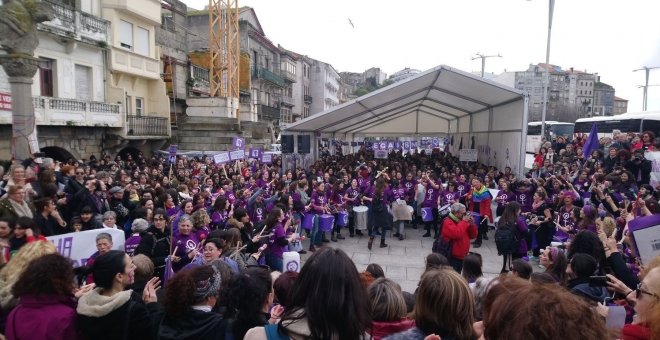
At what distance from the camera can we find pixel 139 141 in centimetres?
2252

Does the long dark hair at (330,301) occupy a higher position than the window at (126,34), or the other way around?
the window at (126,34)

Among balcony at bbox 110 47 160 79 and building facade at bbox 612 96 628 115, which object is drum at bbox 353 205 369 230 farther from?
building facade at bbox 612 96 628 115

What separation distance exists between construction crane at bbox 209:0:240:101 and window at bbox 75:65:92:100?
36.3 ft

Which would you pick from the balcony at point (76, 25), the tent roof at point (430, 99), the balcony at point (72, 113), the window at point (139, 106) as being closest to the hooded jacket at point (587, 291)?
the tent roof at point (430, 99)

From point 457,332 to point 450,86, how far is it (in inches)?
547

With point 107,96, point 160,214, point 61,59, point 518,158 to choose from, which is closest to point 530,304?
point 160,214

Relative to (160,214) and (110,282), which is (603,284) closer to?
(110,282)

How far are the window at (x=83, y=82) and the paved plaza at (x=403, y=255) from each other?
15.2 meters

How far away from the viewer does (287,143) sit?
15.9m

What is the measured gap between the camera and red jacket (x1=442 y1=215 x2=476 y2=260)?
6.62 metres

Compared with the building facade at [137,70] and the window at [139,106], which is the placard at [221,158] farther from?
the window at [139,106]

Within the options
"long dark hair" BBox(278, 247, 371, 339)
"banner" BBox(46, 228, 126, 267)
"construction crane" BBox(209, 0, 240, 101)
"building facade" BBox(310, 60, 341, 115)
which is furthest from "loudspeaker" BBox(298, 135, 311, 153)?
"building facade" BBox(310, 60, 341, 115)

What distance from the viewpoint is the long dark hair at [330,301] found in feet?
6.60

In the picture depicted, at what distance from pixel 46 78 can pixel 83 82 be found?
2094mm
